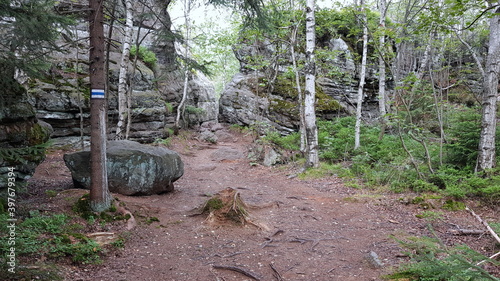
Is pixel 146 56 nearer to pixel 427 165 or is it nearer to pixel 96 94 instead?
pixel 96 94

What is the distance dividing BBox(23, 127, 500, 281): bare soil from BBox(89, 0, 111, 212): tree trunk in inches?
25.7

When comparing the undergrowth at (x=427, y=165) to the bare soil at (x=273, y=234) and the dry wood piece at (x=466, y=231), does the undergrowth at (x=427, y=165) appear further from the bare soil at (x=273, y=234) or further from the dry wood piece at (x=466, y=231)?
the dry wood piece at (x=466, y=231)

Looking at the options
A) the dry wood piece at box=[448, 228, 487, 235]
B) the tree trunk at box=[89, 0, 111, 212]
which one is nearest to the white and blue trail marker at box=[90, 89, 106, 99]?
the tree trunk at box=[89, 0, 111, 212]

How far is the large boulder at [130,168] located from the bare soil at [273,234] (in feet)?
1.15

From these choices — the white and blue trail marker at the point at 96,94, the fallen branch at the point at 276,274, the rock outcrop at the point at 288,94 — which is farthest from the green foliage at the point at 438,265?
the rock outcrop at the point at 288,94

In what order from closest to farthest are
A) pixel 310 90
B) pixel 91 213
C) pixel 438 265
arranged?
1. pixel 438 265
2. pixel 91 213
3. pixel 310 90

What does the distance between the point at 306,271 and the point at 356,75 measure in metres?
18.2

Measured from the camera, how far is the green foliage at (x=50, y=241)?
3744 millimetres

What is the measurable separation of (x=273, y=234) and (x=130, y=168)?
4264 mm

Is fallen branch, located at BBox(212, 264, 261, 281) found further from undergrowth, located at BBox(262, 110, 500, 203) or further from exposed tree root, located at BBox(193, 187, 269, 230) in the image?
undergrowth, located at BBox(262, 110, 500, 203)

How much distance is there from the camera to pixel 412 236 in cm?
508

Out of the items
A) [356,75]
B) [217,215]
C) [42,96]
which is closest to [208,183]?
[217,215]

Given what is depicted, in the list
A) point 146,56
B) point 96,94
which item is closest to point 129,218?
point 96,94

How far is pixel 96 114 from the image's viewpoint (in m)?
5.51
